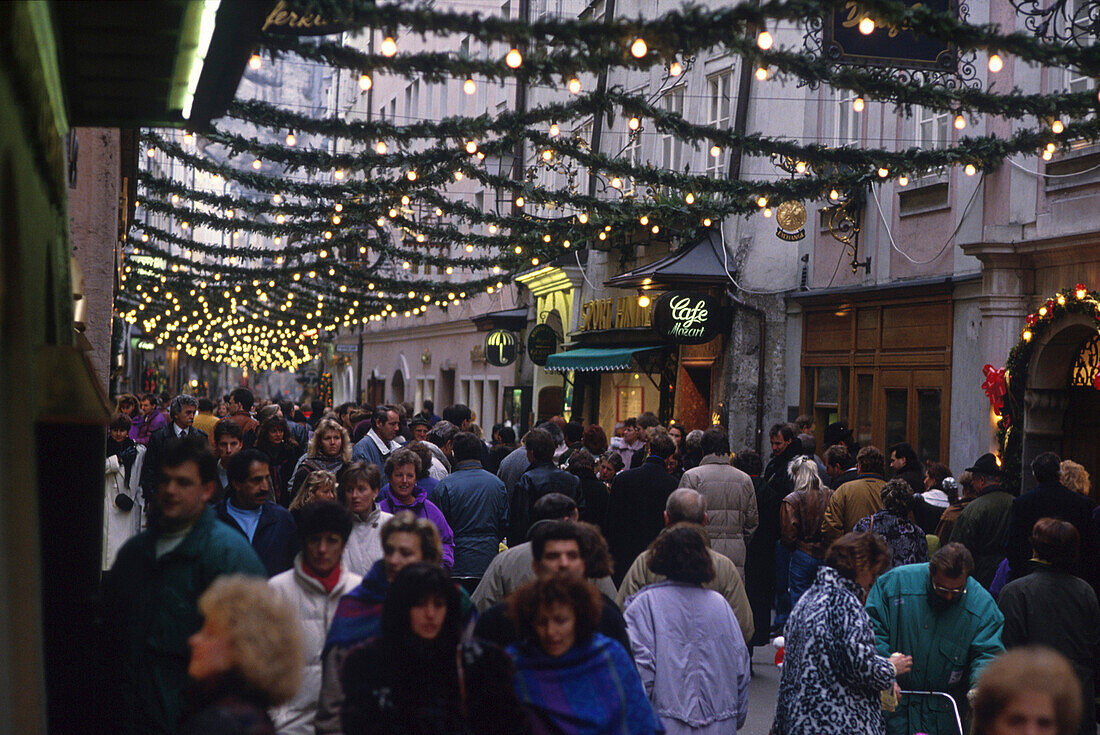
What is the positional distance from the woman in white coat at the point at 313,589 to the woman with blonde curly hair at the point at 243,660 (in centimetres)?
170

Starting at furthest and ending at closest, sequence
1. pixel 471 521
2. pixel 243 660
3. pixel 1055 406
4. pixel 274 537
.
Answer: pixel 1055 406 → pixel 471 521 → pixel 274 537 → pixel 243 660

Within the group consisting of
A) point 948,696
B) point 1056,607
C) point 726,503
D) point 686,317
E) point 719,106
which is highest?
point 719,106

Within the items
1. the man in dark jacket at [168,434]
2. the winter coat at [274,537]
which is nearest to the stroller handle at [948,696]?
the winter coat at [274,537]

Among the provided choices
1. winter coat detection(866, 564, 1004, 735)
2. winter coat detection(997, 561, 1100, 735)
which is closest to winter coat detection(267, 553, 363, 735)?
winter coat detection(866, 564, 1004, 735)

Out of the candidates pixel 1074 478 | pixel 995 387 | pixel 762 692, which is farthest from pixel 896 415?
pixel 762 692

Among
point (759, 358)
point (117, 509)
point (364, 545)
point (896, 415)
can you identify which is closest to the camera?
point (364, 545)

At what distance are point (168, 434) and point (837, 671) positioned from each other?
30.5 feet

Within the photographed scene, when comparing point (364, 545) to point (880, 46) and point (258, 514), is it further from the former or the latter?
point (880, 46)

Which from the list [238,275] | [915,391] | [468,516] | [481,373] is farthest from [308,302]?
[468,516]

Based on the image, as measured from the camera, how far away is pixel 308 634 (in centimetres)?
557

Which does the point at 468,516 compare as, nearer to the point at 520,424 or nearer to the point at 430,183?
the point at 430,183

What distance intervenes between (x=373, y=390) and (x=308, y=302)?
23.8 meters

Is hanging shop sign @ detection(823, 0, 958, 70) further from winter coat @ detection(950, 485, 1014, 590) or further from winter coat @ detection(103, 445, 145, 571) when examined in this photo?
winter coat @ detection(103, 445, 145, 571)

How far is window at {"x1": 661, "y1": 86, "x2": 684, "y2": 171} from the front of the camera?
80.4 ft
